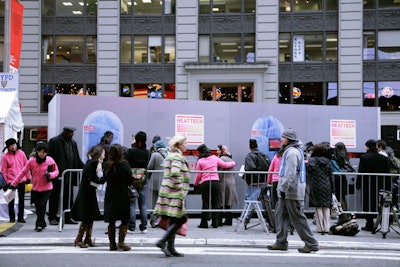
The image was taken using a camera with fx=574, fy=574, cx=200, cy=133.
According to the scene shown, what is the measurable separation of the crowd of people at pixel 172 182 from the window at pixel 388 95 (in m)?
16.7

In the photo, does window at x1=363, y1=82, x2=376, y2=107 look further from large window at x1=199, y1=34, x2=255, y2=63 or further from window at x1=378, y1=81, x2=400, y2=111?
large window at x1=199, y1=34, x2=255, y2=63

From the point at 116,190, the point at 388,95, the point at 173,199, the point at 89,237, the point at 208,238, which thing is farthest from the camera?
the point at 388,95

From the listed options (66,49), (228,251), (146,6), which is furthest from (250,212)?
(66,49)

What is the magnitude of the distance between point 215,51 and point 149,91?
4.25m

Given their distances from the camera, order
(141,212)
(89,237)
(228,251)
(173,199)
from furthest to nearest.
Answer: (141,212), (89,237), (228,251), (173,199)

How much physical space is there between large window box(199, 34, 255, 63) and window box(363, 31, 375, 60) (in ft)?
19.5

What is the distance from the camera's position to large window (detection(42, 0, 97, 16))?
32.2m

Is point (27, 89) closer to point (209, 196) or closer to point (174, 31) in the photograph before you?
point (174, 31)

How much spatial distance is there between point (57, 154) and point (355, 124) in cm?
881

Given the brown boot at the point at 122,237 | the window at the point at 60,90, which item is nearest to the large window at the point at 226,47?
the window at the point at 60,90

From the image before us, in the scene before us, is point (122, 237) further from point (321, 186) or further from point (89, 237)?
point (321, 186)

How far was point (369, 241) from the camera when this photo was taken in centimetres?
1120

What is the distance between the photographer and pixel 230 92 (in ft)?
102

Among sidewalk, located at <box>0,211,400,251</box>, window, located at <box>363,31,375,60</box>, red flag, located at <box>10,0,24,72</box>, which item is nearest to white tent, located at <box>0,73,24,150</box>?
red flag, located at <box>10,0,24,72</box>
